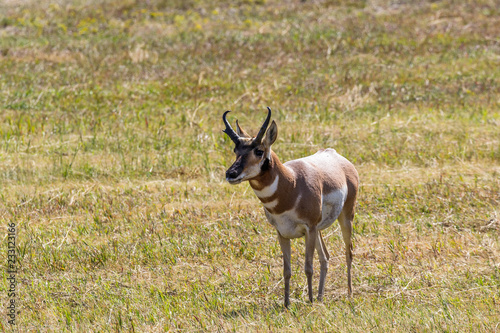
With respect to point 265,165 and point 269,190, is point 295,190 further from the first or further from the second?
point 265,165

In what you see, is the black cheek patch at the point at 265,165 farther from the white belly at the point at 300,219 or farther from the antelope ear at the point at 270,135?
the white belly at the point at 300,219

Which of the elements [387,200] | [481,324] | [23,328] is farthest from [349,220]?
[23,328]

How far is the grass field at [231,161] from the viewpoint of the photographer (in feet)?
24.0

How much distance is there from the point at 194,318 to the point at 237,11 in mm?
24536

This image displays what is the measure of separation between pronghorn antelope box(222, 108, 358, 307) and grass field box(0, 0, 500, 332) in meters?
0.65

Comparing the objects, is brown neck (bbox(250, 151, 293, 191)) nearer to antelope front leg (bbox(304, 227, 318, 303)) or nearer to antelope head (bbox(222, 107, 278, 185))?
antelope head (bbox(222, 107, 278, 185))

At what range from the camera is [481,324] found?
6.06m

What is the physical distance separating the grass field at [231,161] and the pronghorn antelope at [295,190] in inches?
25.4

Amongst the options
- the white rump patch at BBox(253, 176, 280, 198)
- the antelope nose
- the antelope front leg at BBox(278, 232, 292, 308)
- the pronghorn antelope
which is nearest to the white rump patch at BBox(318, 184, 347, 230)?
the pronghorn antelope

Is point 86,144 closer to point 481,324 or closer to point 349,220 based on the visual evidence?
point 349,220

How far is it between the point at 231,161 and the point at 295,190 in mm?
6524

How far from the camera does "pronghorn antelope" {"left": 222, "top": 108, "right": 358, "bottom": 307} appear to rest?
21.5ft

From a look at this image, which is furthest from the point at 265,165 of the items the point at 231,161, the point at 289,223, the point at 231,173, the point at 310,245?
the point at 231,161

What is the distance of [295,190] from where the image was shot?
22.8ft
